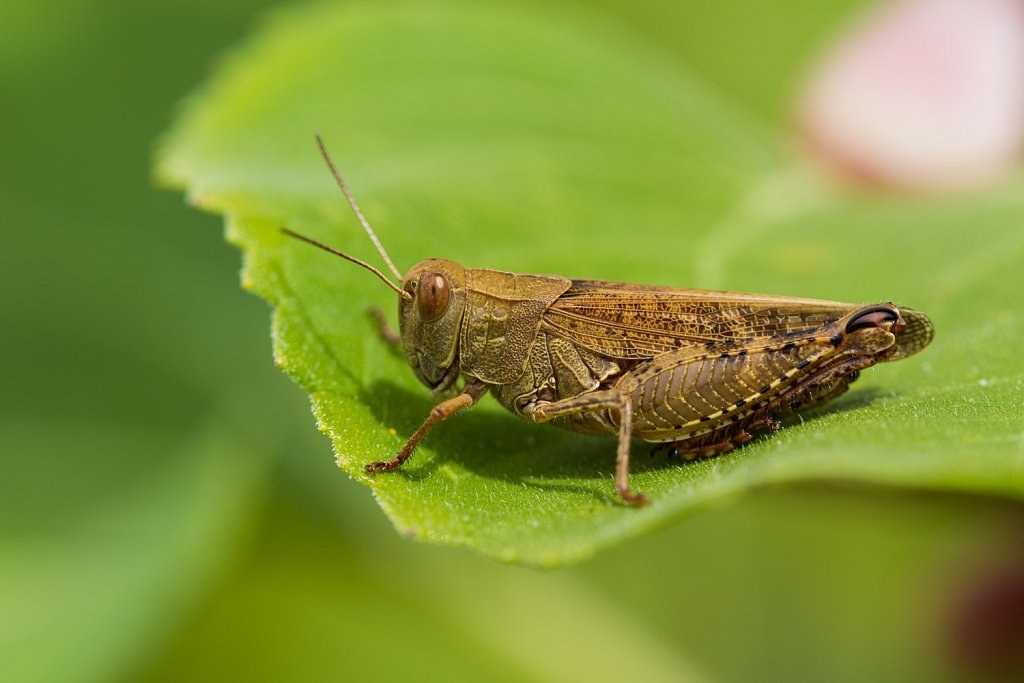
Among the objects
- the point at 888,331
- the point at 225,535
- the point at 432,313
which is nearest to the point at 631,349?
the point at 432,313

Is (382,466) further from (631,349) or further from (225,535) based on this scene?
(225,535)

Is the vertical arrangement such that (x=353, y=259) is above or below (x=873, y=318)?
below

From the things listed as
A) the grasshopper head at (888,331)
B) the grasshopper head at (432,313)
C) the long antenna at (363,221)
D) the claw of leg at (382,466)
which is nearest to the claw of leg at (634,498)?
the claw of leg at (382,466)

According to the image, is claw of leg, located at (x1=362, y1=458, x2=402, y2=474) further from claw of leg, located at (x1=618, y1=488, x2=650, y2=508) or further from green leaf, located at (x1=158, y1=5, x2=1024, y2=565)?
claw of leg, located at (x1=618, y1=488, x2=650, y2=508)

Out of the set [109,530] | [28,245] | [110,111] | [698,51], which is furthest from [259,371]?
[698,51]

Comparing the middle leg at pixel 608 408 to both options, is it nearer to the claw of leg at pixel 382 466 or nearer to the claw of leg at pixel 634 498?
the claw of leg at pixel 634 498

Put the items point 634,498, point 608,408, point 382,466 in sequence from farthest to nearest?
point 608,408
point 382,466
point 634,498

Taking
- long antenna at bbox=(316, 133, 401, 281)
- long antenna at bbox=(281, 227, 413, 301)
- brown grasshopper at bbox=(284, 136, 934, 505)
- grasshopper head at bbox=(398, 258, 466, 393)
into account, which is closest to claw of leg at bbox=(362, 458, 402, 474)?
brown grasshopper at bbox=(284, 136, 934, 505)
